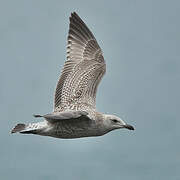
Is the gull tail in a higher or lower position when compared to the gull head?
lower

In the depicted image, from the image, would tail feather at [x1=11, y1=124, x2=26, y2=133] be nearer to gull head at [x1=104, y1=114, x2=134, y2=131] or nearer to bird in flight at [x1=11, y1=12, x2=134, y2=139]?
bird in flight at [x1=11, y1=12, x2=134, y2=139]

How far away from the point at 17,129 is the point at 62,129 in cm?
107

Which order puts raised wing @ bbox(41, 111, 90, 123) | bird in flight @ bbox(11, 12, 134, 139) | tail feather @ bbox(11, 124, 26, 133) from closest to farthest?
raised wing @ bbox(41, 111, 90, 123), bird in flight @ bbox(11, 12, 134, 139), tail feather @ bbox(11, 124, 26, 133)

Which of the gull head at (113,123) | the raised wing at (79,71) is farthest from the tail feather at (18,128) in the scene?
the gull head at (113,123)

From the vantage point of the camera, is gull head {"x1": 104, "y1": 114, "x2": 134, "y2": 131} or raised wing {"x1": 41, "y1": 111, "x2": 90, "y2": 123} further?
gull head {"x1": 104, "y1": 114, "x2": 134, "y2": 131}

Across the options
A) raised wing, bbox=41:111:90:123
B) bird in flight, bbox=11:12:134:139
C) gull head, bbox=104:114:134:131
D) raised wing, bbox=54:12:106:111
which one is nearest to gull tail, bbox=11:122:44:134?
bird in flight, bbox=11:12:134:139

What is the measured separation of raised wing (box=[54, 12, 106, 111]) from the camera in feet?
46.5

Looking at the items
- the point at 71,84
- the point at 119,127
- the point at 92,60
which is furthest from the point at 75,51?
the point at 119,127

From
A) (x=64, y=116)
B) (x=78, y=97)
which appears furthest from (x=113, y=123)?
(x=64, y=116)

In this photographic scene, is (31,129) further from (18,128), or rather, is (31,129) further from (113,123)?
(113,123)

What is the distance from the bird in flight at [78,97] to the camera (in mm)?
12938

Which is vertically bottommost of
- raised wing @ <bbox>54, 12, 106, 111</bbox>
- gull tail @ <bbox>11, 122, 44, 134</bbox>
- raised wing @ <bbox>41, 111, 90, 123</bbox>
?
gull tail @ <bbox>11, 122, 44, 134</bbox>

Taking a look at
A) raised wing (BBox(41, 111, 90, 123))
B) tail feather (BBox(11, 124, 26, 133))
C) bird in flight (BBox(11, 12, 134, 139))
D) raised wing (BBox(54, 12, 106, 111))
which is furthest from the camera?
raised wing (BBox(54, 12, 106, 111))

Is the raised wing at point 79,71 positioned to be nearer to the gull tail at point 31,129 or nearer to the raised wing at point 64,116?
the gull tail at point 31,129
